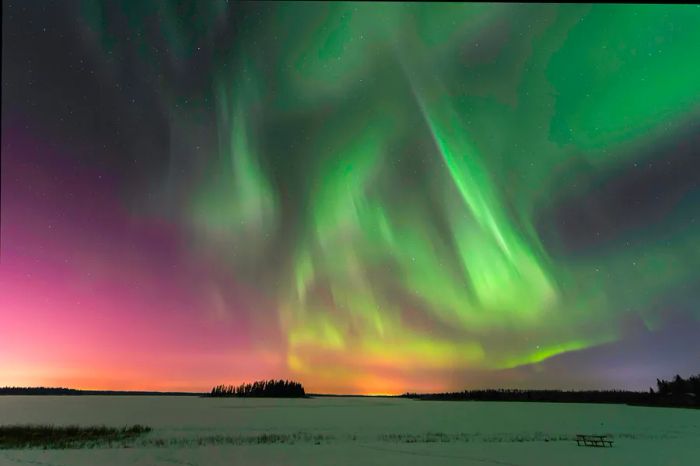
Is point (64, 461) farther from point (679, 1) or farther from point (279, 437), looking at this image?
point (679, 1)

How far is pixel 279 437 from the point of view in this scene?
32.2m

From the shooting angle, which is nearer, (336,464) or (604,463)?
(336,464)

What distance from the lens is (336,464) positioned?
20859 millimetres

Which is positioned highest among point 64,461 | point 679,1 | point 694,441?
point 679,1

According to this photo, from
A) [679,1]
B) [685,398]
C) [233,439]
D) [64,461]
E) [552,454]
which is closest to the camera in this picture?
[679,1]

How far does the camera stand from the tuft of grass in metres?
25.6

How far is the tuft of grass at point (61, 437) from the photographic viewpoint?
25562 millimetres

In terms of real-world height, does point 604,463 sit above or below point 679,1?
below

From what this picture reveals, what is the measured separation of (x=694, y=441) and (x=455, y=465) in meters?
25.3

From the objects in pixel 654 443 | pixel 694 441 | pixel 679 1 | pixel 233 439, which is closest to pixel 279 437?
pixel 233 439

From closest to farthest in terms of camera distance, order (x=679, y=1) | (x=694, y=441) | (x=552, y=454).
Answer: (x=679, y=1), (x=552, y=454), (x=694, y=441)

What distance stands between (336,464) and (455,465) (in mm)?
5549

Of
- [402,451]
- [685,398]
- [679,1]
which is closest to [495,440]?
[402,451]

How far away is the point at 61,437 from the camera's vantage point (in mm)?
29125
